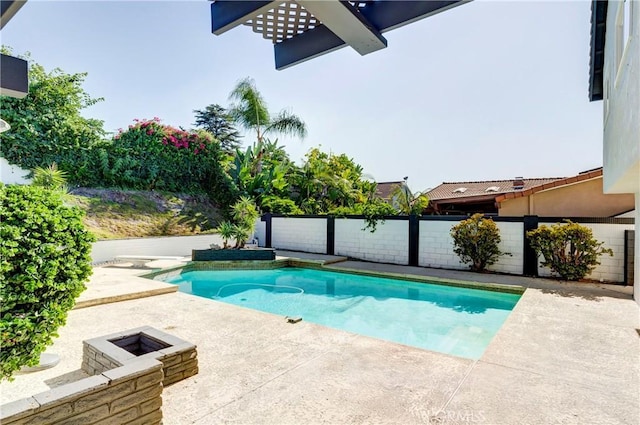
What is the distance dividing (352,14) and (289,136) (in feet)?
63.3

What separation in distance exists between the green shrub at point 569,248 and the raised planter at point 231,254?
8185 millimetres

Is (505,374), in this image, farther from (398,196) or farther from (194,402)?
(398,196)

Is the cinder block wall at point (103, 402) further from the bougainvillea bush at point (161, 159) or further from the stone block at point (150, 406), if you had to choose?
the bougainvillea bush at point (161, 159)

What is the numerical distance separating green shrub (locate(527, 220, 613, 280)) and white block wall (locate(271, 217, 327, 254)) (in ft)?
24.8

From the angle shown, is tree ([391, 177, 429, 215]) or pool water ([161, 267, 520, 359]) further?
tree ([391, 177, 429, 215])

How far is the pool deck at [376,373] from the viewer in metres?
2.84

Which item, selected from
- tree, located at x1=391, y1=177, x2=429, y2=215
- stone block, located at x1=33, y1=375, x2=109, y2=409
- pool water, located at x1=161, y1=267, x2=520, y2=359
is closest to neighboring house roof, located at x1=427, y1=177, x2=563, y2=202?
tree, located at x1=391, y1=177, x2=429, y2=215

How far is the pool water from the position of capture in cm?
612

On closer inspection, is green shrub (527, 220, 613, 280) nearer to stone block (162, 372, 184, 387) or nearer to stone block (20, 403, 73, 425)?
stone block (162, 372, 184, 387)

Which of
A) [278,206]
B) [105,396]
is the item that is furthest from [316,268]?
[105,396]

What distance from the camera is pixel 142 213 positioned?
14.6 metres

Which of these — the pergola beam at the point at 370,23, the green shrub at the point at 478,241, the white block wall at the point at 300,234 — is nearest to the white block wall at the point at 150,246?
the white block wall at the point at 300,234

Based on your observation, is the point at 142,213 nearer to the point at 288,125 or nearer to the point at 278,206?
the point at 278,206

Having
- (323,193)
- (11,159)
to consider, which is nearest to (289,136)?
(323,193)
